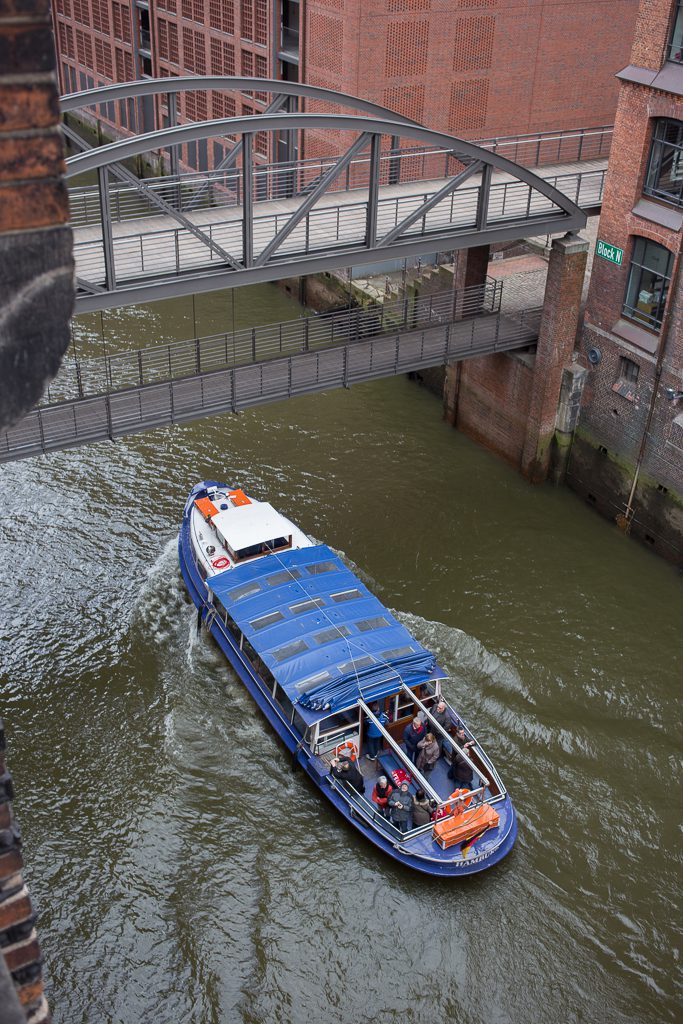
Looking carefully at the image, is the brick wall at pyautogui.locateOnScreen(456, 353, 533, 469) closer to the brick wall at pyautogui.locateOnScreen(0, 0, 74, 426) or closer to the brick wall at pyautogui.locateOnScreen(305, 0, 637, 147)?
the brick wall at pyautogui.locateOnScreen(305, 0, 637, 147)

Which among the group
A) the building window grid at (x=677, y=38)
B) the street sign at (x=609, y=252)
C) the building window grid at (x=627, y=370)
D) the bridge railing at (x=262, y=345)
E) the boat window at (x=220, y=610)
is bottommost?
the boat window at (x=220, y=610)

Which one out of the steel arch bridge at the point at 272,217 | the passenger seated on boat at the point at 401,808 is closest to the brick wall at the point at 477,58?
the steel arch bridge at the point at 272,217

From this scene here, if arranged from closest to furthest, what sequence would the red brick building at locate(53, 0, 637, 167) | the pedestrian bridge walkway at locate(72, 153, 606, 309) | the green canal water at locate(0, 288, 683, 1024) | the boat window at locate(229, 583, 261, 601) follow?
the green canal water at locate(0, 288, 683, 1024), the boat window at locate(229, 583, 261, 601), the pedestrian bridge walkway at locate(72, 153, 606, 309), the red brick building at locate(53, 0, 637, 167)

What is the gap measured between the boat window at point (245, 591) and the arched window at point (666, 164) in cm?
1315

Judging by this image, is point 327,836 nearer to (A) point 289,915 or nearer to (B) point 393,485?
(A) point 289,915

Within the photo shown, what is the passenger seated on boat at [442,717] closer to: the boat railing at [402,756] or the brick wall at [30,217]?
the boat railing at [402,756]

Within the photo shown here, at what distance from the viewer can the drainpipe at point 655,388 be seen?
24.3 m

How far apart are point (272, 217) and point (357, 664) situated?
11.0 meters

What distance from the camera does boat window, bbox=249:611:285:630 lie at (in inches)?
818

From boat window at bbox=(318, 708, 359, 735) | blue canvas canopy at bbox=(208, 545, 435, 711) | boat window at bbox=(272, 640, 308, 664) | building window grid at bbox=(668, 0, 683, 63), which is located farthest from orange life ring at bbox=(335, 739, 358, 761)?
building window grid at bbox=(668, 0, 683, 63)

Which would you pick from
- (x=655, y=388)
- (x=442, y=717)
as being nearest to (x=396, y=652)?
(x=442, y=717)

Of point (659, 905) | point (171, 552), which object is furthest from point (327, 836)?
point (171, 552)

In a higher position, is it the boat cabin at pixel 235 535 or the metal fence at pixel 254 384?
the metal fence at pixel 254 384

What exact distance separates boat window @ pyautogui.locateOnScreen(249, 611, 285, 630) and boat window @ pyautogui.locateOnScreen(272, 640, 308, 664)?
75 cm
